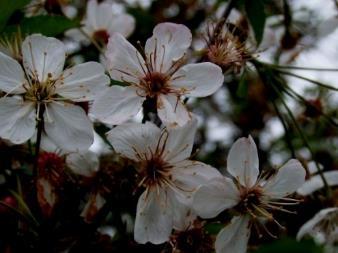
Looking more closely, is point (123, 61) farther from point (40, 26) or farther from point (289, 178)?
point (289, 178)

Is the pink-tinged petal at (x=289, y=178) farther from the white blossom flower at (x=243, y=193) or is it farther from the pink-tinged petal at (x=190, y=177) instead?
the pink-tinged petal at (x=190, y=177)

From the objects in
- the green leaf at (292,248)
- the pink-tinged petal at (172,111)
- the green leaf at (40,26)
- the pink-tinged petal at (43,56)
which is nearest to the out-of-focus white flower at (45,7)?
the green leaf at (40,26)

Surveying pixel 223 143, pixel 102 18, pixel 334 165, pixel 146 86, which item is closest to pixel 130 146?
pixel 146 86

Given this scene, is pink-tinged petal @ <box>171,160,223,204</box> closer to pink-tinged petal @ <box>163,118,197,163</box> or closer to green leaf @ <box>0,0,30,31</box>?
pink-tinged petal @ <box>163,118,197,163</box>

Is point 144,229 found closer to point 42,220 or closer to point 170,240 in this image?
point 170,240

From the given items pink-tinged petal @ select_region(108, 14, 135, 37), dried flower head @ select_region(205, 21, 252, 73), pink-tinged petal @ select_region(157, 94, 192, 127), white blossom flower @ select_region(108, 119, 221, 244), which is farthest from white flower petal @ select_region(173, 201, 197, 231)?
pink-tinged petal @ select_region(108, 14, 135, 37)

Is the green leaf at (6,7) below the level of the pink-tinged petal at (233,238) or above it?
above
